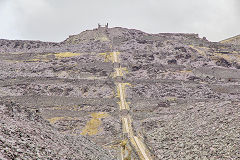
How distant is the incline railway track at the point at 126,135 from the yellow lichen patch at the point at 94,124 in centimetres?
361

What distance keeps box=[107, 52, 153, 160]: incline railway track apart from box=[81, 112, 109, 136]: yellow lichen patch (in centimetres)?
361

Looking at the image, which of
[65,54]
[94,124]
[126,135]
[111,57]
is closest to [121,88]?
[94,124]

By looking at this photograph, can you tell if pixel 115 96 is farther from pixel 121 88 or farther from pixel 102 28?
pixel 102 28

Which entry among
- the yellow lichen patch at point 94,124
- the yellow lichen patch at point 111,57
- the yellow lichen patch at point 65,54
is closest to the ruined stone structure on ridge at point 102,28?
the yellow lichen patch at point 111,57

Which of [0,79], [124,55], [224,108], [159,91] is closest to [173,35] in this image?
[124,55]

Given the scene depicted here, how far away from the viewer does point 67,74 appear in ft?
183

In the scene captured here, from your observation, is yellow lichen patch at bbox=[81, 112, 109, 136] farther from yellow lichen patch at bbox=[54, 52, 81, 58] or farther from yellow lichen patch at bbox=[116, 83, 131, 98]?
yellow lichen patch at bbox=[54, 52, 81, 58]

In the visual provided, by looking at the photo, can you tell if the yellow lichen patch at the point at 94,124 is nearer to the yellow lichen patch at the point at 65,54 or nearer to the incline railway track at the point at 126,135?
the incline railway track at the point at 126,135

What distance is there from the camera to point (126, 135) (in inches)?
1351

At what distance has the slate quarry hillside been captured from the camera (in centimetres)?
1977

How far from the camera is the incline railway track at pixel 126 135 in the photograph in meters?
25.2

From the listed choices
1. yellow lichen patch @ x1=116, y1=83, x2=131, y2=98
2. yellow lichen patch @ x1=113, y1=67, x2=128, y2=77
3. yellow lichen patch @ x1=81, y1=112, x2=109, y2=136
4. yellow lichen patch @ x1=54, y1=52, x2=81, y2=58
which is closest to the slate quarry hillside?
yellow lichen patch @ x1=81, y1=112, x2=109, y2=136

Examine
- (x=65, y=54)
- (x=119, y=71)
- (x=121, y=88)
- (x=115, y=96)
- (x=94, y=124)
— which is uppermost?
(x=65, y=54)

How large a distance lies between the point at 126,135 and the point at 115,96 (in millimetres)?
14604
